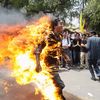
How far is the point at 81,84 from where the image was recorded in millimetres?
10836

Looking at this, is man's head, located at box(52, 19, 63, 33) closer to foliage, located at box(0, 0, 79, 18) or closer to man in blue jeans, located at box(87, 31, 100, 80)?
man in blue jeans, located at box(87, 31, 100, 80)

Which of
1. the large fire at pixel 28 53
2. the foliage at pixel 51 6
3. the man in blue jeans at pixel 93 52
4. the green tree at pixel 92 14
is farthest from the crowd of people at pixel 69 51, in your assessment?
the green tree at pixel 92 14

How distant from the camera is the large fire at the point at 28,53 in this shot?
767cm

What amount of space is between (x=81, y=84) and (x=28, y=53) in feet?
11.4

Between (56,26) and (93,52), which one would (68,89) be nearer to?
(93,52)

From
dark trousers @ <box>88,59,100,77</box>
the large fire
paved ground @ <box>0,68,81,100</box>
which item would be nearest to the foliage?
dark trousers @ <box>88,59,100,77</box>

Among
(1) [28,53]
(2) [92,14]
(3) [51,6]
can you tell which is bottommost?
(2) [92,14]

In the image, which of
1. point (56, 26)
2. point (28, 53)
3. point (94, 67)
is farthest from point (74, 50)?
point (56, 26)

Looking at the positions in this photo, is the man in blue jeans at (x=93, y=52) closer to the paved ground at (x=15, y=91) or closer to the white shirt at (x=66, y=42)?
the white shirt at (x=66, y=42)

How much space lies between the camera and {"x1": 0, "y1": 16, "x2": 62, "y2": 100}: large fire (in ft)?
25.2

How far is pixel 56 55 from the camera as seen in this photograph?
7.60 meters

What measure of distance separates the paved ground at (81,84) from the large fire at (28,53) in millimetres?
1270

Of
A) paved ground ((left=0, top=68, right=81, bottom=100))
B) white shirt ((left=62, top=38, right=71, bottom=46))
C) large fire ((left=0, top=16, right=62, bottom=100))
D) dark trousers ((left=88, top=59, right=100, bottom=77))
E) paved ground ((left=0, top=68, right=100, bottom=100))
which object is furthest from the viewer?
white shirt ((left=62, top=38, right=71, bottom=46))

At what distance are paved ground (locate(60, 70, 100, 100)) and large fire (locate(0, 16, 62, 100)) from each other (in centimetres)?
127
